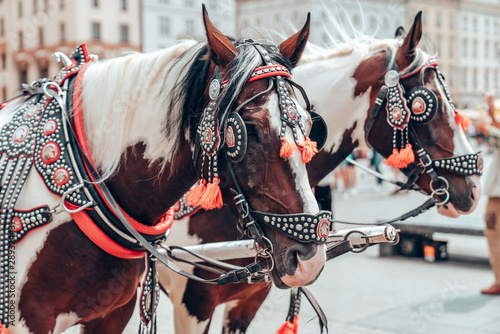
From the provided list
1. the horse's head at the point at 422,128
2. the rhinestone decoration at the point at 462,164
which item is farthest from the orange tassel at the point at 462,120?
the rhinestone decoration at the point at 462,164

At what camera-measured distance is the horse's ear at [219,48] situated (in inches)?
67.2

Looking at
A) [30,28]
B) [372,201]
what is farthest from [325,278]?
[372,201]

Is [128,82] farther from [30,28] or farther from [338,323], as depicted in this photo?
[338,323]

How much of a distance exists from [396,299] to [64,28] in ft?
15.1

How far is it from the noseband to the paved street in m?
1.69

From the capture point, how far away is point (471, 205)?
2.79 metres

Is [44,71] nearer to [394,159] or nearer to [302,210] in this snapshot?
[394,159]

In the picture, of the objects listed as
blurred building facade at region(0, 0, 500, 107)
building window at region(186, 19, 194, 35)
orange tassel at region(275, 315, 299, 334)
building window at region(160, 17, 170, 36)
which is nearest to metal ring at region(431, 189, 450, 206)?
blurred building facade at region(0, 0, 500, 107)

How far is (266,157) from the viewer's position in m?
1.64

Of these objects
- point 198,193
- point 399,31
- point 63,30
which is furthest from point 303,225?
point 63,30

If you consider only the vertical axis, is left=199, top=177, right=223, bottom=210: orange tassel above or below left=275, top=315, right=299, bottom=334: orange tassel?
above

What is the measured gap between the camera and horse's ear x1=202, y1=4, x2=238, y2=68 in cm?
171

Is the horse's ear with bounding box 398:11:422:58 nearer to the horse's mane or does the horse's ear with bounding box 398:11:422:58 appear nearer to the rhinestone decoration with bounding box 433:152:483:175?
the rhinestone decoration with bounding box 433:152:483:175

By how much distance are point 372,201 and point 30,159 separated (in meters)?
11.3
